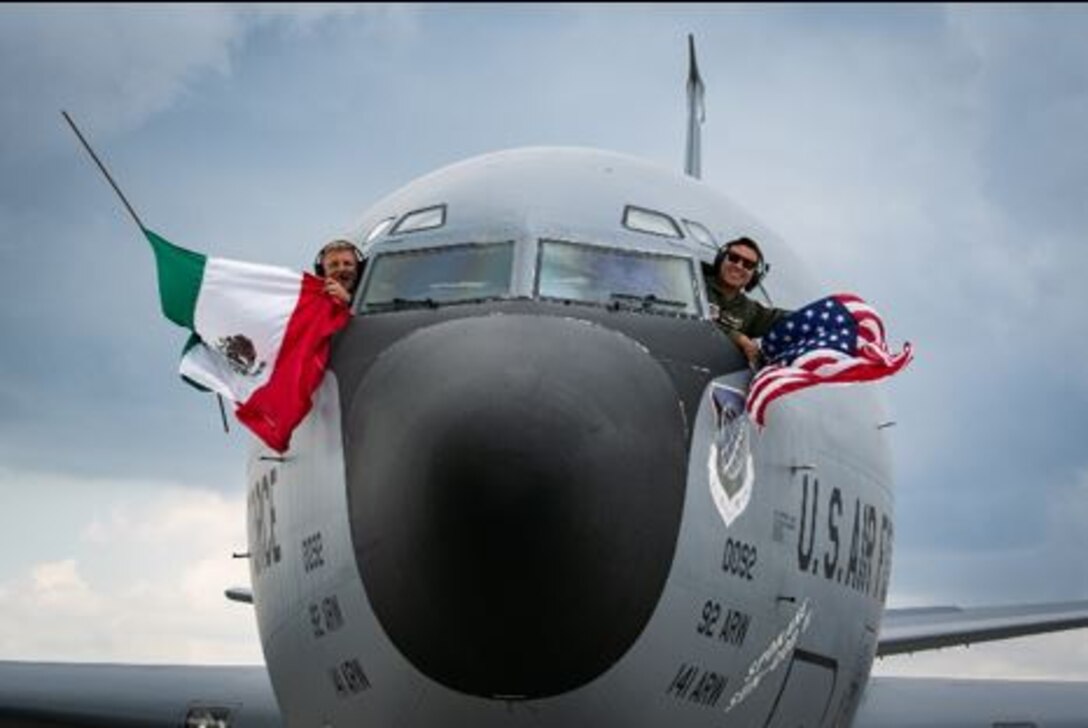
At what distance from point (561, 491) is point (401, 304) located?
90.5 inches

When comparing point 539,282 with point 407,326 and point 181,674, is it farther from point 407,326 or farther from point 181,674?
point 181,674

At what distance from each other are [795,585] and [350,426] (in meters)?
2.75

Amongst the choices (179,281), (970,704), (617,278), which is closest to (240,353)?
(179,281)

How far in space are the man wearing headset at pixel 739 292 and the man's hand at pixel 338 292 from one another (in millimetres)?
2036

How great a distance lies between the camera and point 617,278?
955 cm

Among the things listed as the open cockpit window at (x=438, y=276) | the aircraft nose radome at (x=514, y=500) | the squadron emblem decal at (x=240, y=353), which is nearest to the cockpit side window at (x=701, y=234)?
the open cockpit window at (x=438, y=276)

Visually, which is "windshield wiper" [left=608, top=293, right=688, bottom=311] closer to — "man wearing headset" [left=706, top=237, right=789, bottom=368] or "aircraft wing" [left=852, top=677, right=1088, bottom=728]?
"man wearing headset" [left=706, top=237, right=789, bottom=368]

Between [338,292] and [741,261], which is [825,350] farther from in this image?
[338,292]

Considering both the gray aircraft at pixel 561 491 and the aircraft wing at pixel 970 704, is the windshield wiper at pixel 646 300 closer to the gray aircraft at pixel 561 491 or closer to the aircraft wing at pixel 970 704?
the gray aircraft at pixel 561 491

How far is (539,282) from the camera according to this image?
925 cm

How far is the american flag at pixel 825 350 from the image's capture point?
31.0 feet

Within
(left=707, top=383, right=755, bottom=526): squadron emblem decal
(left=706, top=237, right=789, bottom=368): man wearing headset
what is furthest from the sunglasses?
(left=707, top=383, right=755, bottom=526): squadron emblem decal

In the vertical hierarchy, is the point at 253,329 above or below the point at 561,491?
above

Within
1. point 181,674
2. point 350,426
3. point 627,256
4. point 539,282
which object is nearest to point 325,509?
point 350,426
